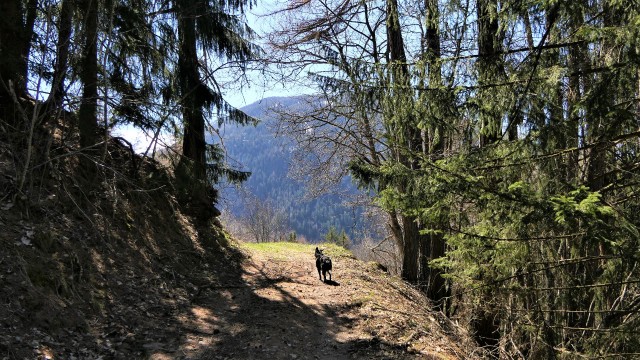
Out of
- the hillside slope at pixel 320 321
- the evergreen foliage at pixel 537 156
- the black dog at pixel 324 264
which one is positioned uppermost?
the evergreen foliage at pixel 537 156

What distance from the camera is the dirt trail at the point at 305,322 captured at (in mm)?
5684

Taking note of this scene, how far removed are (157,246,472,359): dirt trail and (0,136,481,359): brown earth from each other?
2cm

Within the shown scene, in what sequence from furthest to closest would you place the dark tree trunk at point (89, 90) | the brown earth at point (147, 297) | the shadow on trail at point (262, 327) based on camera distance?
the dark tree trunk at point (89, 90), the shadow on trail at point (262, 327), the brown earth at point (147, 297)

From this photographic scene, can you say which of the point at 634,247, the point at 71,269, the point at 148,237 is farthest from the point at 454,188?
the point at 148,237

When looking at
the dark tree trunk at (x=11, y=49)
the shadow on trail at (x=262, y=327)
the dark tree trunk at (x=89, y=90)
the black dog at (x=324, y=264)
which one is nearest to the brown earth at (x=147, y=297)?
the shadow on trail at (x=262, y=327)

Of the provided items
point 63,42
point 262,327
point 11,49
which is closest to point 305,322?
point 262,327

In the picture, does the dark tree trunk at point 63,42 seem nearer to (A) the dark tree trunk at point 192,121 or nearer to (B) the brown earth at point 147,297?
(B) the brown earth at point 147,297

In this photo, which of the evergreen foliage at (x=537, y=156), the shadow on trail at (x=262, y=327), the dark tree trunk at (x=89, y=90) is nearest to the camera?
the evergreen foliage at (x=537, y=156)

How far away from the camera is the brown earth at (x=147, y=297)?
16.1 feet

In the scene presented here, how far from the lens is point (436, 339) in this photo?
655 centimetres

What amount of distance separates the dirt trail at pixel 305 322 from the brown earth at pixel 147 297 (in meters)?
0.02

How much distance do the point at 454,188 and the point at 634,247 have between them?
1504 millimetres

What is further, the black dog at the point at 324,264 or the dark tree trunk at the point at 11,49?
the black dog at the point at 324,264

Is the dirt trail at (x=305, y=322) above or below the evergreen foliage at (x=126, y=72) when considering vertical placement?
below
